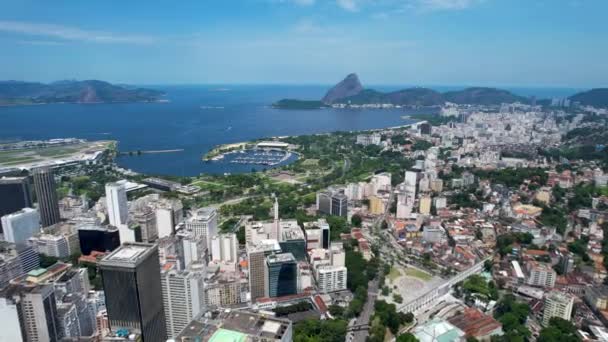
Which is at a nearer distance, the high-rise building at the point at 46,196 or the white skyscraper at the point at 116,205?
the white skyscraper at the point at 116,205

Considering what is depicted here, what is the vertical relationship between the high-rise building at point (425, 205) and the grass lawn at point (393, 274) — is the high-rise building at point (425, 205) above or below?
above

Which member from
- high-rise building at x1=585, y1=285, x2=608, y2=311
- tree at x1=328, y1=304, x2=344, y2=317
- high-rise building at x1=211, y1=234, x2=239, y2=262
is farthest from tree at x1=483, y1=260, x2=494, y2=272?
high-rise building at x1=211, y1=234, x2=239, y2=262

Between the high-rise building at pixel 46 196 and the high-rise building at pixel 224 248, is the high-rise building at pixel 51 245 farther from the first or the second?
the high-rise building at pixel 224 248

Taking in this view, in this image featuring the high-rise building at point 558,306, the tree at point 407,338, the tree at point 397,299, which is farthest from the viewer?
the tree at point 397,299

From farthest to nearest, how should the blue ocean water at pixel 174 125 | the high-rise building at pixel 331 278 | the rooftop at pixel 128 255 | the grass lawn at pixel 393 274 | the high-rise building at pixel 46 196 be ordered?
the blue ocean water at pixel 174 125
the high-rise building at pixel 46 196
the grass lawn at pixel 393 274
the high-rise building at pixel 331 278
the rooftop at pixel 128 255

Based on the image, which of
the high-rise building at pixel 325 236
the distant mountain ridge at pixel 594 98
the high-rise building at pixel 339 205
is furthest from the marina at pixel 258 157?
the distant mountain ridge at pixel 594 98

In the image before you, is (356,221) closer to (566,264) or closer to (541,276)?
(541,276)

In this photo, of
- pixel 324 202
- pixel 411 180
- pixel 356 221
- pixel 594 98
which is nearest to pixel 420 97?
pixel 594 98
